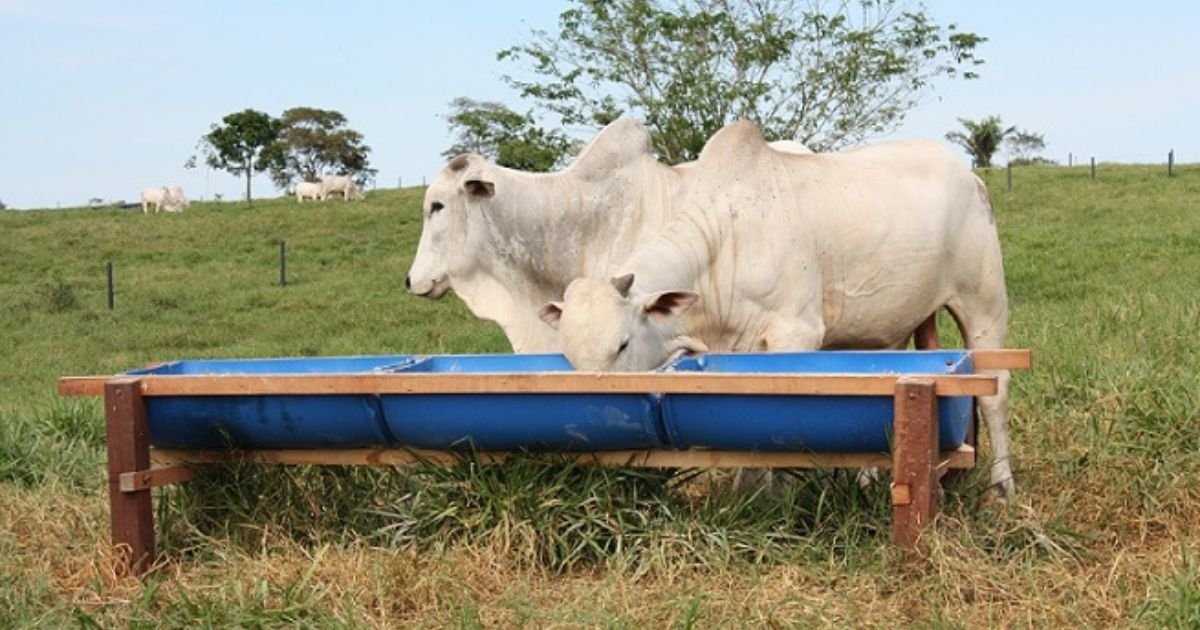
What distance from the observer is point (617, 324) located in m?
5.85

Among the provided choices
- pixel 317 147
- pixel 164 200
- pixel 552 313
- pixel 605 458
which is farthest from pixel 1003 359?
pixel 317 147

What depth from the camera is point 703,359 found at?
19.4ft

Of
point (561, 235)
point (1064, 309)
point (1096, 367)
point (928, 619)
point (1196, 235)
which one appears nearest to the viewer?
point (928, 619)

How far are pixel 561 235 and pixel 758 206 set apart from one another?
1.27 meters

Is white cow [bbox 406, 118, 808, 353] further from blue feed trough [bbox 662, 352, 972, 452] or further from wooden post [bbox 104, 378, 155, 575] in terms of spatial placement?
wooden post [bbox 104, 378, 155, 575]

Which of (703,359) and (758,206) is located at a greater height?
(758,206)

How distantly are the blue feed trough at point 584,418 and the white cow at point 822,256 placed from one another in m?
0.85

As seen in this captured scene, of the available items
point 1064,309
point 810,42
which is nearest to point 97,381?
point 1064,309

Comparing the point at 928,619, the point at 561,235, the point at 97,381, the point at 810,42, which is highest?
the point at 810,42

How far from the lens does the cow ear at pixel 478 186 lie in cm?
789

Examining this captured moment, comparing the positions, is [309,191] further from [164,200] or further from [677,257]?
[677,257]

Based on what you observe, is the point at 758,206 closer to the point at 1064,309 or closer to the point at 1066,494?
the point at 1066,494

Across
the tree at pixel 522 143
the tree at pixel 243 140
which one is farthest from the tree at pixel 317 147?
the tree at pixel 522 143

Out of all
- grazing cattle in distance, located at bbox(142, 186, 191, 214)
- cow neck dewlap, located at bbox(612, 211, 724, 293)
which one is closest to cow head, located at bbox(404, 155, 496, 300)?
cow neck dewlap, located at bbox(612, 211, 724, 293)
